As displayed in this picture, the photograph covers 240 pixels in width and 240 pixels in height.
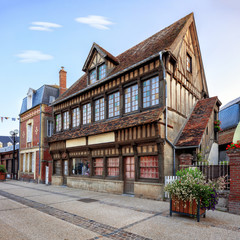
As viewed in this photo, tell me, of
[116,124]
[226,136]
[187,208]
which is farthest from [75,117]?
[187,208]

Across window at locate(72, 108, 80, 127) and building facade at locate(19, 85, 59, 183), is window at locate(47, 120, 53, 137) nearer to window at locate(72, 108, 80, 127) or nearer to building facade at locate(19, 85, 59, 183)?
building facade at locate(19, 85, 59, 183)

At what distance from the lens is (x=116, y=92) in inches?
529

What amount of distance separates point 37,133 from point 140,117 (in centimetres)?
1313

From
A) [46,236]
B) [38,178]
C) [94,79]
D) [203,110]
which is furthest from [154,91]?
[38,178]

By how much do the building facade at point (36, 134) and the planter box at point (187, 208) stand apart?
1420 centimetres

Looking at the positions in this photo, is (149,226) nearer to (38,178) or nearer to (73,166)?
(73,166)

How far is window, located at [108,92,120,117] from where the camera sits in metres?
13.2

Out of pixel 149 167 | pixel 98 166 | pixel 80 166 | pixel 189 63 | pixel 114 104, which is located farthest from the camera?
pixel 80 166

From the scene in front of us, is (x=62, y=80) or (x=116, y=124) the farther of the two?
(x=62, y=80)

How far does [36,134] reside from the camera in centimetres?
2094

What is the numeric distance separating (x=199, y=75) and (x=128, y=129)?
7584 millimetres

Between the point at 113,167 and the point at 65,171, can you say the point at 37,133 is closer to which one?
the point at 65,171

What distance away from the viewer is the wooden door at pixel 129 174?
11.7 metres

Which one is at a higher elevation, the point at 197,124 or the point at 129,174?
the point at 197,124
